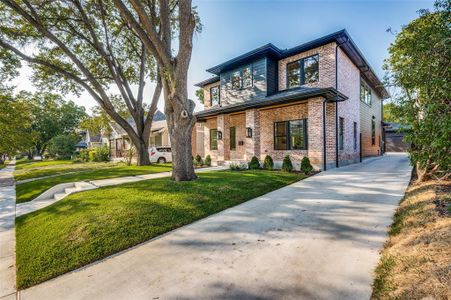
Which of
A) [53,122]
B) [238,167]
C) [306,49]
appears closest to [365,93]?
[306,49]

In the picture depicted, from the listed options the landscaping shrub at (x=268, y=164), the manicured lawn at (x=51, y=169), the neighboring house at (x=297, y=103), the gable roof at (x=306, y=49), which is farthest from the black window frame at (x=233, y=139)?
the manicured lawn at (x=51, y=169)

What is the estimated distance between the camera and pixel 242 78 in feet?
43.1

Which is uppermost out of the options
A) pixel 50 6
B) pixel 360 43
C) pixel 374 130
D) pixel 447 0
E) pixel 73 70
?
pixel 50 6

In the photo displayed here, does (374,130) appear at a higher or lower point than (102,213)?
higher

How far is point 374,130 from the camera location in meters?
17.8

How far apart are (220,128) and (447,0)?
35.5 feet

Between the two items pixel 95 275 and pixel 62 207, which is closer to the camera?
pixel 95 275

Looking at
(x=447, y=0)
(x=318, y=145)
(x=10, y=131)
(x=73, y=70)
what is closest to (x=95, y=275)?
(x=447, y=0)

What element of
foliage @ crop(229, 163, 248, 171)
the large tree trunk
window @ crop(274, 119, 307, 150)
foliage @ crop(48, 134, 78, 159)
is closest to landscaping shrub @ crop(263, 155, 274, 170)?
foliage @ crop(229, 163, 248, 171)

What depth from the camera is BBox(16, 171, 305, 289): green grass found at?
3076 mm

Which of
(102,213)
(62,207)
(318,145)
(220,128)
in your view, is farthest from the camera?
(220,128)

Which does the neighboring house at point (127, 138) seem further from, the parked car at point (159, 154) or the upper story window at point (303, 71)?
the upper story window at point (303, 71)

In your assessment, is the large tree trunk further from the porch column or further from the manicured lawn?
the manicured lawn

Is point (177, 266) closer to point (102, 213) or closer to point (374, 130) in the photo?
point (102, 213)
